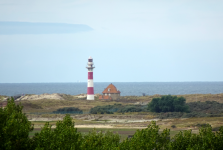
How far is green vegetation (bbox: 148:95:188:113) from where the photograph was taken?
67500mm

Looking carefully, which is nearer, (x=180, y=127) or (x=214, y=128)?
(x=214, y=128)

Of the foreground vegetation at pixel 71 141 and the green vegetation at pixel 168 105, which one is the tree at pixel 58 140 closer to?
the foreground vegetation at pixel 71 141

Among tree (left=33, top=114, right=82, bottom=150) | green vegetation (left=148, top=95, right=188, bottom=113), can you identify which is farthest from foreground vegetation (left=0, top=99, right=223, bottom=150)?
green vegetation (left=148, top=95, right=188, bottom=113)

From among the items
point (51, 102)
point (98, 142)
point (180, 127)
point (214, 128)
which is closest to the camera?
point (98, 142)

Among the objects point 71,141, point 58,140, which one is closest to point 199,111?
point 71,141

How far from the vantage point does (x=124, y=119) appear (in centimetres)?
5931

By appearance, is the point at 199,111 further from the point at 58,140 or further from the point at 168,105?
the point at 58,140

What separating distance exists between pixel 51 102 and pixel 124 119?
1448 inches

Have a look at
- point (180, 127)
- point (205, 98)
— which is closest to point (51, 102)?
point (205, 98)

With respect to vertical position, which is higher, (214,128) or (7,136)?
(7,136)

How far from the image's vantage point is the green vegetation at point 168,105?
67.5 m

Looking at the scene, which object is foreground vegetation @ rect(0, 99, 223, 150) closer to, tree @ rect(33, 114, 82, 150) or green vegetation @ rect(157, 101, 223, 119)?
tree @ rect(33, 114, 82, 150)

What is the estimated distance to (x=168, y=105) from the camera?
224 feet

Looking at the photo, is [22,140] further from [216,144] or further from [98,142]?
[216,144]
